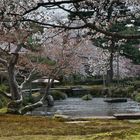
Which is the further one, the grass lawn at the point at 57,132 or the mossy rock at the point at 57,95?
the mossy rock at the point at 57,95

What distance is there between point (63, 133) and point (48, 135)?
1.24 feet

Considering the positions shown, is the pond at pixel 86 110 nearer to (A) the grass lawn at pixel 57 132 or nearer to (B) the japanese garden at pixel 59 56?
(B) the japanese garden at pixel 59 56

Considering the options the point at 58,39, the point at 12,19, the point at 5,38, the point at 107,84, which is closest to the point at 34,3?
the point at 12,19

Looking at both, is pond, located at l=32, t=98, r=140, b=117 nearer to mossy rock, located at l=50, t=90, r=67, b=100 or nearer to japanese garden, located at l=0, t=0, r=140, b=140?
japanese garden, located at l=0, t=0, r=140, b=140

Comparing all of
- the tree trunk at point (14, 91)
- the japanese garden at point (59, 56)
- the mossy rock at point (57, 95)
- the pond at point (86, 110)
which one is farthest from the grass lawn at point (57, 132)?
the mossy rock at point (57, 95)

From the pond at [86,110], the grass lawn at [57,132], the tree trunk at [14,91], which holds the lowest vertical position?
the pond at [86,110]

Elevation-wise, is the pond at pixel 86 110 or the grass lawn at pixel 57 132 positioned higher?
the grass lawn at pixel 57 132

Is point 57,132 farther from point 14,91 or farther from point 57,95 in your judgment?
point 57,95

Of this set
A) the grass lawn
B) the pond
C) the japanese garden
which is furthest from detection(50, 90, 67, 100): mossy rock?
the grass lawn

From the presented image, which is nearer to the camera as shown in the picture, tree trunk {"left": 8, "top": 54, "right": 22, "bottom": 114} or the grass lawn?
the grass lawn

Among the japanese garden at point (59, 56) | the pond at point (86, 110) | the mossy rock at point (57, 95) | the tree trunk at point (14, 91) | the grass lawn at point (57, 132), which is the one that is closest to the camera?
the grass lawn at point (57, 132)

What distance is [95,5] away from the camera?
29.6 feet

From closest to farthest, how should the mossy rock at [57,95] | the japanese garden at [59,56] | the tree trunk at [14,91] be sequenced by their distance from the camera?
the japanese garden at [59,56]
the tree trunk at [14,91]
the mossy rock at [57,95]

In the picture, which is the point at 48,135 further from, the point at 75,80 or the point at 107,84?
the point at 75,80
